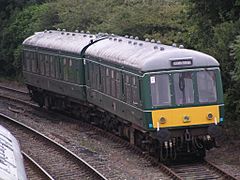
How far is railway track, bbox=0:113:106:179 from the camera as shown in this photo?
54.1ft

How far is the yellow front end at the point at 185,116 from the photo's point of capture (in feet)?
53.8

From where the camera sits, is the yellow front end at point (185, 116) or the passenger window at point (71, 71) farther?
the passenger window at point (71, 71)

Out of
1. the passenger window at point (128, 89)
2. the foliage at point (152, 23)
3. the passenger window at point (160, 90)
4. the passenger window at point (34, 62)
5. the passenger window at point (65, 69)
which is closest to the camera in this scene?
the passenger window at point (160, 90)

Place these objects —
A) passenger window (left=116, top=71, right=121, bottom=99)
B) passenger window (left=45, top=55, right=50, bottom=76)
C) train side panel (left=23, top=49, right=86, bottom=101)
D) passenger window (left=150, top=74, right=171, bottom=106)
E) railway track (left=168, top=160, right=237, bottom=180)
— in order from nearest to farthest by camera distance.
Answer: railway track (left=168, top=160, right=237, bottom=180), passenger window (left=150, top=74, right=171, bottom=106), passenger window (left=116, top=71, right=121, bottom=99), train side panel (left=23, top=49, right=86, bottom=101), passenger window (left=45, top=55, right=50, bottom=76)

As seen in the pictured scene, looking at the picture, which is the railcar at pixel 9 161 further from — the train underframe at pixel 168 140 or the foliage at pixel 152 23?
the foliage at pixel 152 23

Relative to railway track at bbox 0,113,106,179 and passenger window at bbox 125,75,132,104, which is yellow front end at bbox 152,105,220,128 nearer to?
passenger window at bbox 125,75,132,104

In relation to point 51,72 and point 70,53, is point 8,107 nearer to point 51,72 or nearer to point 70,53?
point 51,72

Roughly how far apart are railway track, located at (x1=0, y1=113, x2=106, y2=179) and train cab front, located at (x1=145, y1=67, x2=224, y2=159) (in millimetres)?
1899

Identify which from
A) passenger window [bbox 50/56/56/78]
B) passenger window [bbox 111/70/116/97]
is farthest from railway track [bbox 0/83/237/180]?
passenger window [bbox 50/56/56/78]

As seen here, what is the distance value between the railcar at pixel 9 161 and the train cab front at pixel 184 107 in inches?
248

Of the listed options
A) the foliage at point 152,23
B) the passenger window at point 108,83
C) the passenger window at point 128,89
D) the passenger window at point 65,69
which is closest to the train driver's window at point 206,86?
the foliage at point 152,23

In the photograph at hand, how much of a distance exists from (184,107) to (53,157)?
4307 mm

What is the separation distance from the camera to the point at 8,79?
47.3 m

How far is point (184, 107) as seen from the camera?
16.5 metres
